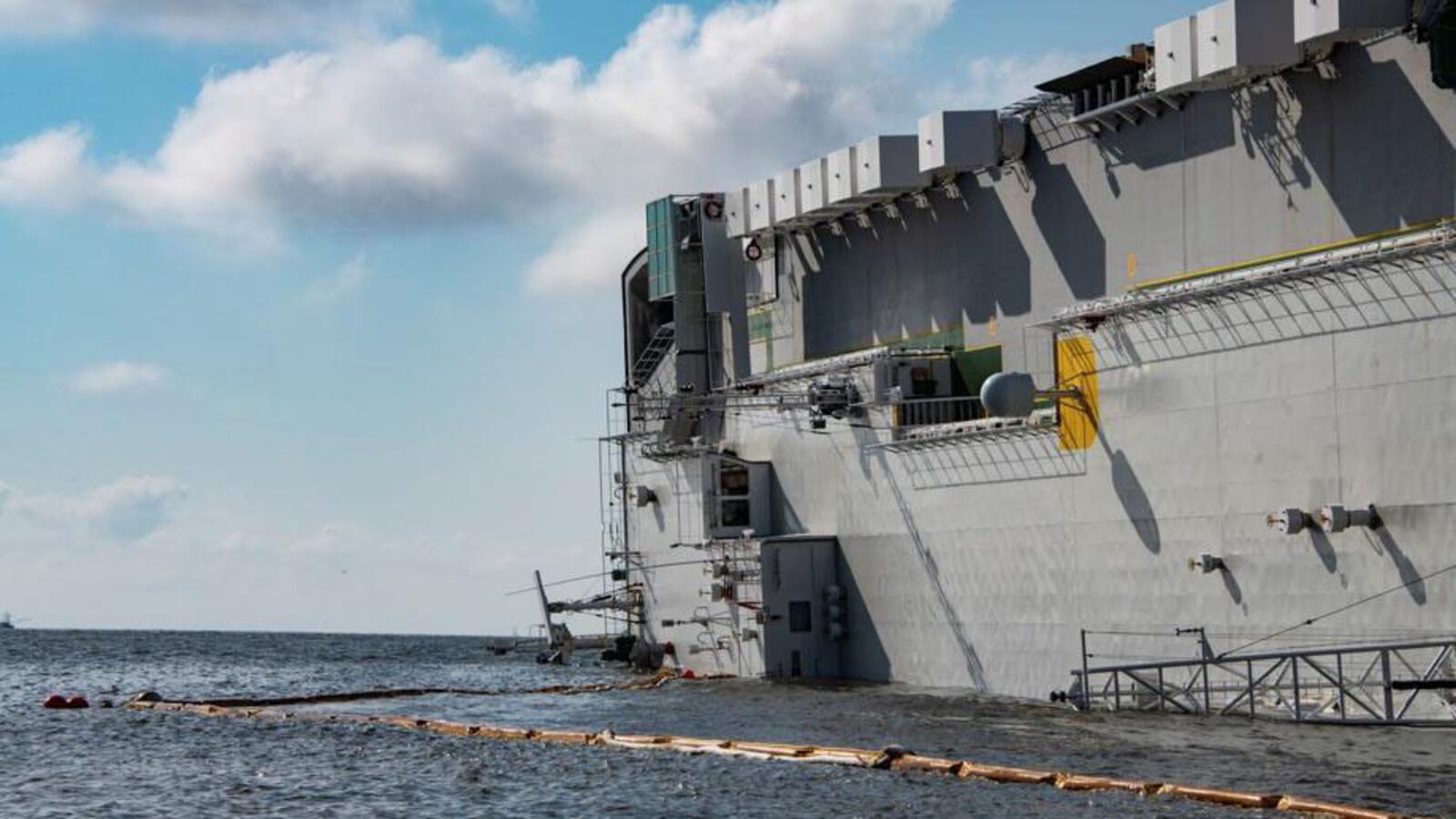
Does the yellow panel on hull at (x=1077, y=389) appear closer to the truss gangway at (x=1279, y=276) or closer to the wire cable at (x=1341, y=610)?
the truss gangway at (x=1279, y=276)

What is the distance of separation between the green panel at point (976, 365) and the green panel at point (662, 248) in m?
19.6

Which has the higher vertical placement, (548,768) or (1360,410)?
(1360,410)

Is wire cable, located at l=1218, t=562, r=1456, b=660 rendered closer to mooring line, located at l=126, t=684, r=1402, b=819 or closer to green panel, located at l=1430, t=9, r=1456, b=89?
mooring line, located at l=126, t=684, r=1402, b=819

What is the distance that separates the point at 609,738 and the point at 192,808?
13.0 meters

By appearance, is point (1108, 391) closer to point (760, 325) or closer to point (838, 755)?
point (838, 755)

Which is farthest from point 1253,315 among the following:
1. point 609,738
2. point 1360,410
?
point 609,738

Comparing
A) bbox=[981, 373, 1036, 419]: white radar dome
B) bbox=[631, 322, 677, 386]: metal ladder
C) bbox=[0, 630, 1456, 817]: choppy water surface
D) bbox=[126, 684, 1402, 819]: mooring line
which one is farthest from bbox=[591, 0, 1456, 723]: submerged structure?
bbox=[126, 684, 1402, 819]: mooring line

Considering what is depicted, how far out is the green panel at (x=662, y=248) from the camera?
3260 inches

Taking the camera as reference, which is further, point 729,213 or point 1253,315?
point 729,213

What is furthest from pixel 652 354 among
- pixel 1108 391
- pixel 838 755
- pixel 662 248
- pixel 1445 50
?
pixel 1445 50

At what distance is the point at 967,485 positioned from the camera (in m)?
61.6

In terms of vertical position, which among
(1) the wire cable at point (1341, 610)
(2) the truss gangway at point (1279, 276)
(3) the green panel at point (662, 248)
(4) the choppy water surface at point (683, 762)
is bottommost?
(4) the choppy water surface at point (683, 762)

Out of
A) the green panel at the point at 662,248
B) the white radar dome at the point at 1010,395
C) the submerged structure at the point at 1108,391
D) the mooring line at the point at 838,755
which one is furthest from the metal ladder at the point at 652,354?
the white radar dome at the point at 1010,395

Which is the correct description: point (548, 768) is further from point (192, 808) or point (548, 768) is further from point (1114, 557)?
point (1114, 557)
